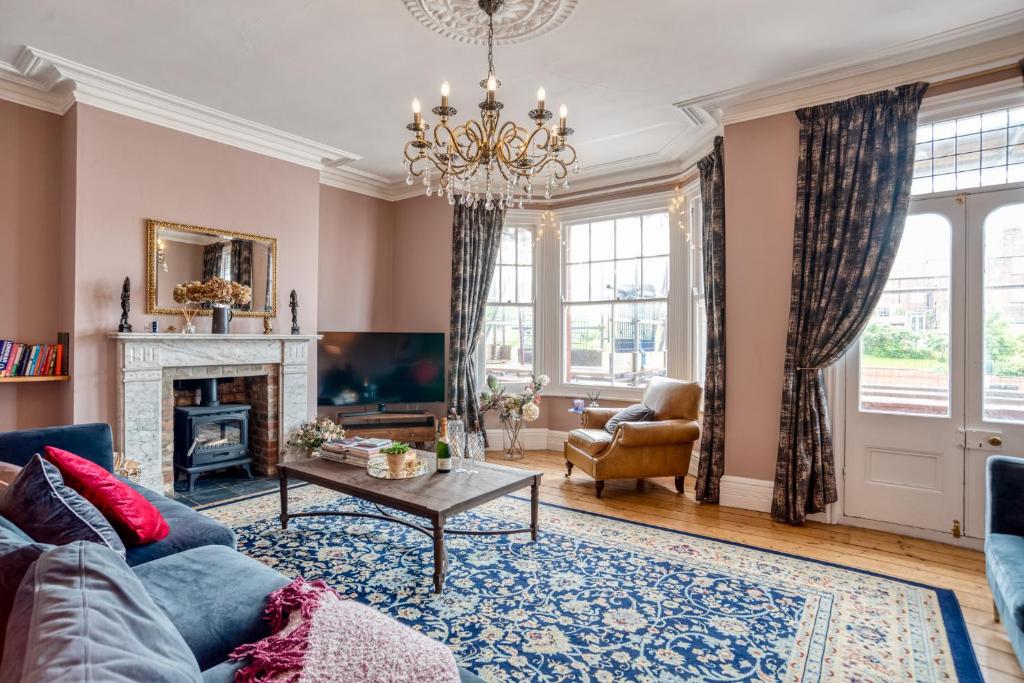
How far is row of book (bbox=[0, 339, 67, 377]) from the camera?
3.57m

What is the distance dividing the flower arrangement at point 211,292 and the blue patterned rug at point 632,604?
1820 mm

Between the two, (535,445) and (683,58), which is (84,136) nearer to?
(683,58)

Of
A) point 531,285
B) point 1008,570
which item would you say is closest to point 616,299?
point 531,285

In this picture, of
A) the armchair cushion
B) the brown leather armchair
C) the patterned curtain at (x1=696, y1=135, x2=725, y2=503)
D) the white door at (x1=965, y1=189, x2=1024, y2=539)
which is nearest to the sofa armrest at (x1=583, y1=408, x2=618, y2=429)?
the armchair cushion

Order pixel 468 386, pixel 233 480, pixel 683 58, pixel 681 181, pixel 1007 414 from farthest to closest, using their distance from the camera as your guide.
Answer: pixel 468 386 → pixel 681 181 → pixel 233 480 → pixel 683 58 → pixel 1007 414

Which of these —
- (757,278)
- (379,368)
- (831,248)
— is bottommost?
(379,368)

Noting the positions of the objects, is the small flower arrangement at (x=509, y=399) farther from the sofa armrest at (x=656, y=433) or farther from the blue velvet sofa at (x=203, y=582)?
the blue velvet sofa at (x=203, y=582)

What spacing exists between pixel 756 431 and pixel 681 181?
2.43 m

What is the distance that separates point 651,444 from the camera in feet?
13.6

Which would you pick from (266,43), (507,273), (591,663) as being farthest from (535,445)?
(266,43)

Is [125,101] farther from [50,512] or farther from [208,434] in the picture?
[50,512]

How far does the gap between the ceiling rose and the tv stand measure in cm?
335

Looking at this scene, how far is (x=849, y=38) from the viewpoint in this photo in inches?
123

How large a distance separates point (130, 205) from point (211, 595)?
11.2 ft
